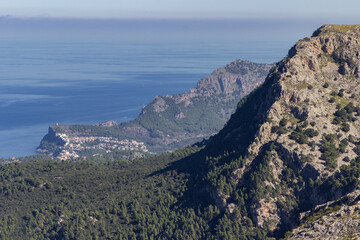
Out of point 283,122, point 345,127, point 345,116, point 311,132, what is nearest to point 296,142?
point 311,132

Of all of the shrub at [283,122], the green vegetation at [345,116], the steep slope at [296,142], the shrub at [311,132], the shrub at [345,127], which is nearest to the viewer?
the steep slope at [296,142]

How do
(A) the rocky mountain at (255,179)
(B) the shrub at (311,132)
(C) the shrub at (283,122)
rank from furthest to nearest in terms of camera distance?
(C) the shrub at (283,122)
(B) the shrub at (311,132)
(A) the rocky mountain at (255,179)

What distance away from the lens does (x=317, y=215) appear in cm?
7062

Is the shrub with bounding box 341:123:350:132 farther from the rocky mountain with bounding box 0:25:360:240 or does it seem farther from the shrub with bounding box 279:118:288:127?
the shrub with bounding box 279:118:288:127

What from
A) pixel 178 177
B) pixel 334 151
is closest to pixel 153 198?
pixel 178 177

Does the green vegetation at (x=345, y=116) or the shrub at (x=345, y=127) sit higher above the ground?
the green vegetation at (x=345, y=116)

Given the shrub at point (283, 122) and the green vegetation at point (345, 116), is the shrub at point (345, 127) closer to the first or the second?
the green vegetation at point (345, 116)

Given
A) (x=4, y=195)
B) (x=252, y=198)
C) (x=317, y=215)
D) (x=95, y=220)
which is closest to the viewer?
(x=317, y=215)

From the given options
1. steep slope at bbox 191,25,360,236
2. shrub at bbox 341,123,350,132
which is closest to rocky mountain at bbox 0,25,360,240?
steep slope at bbox 191,25,360,236

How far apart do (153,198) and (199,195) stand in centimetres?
1553

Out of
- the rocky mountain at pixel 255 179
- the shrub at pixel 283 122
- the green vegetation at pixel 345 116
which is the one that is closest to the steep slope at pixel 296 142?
the green vegetation at pixel 345 116

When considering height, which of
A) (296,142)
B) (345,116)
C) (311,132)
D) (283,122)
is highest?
(345,116)

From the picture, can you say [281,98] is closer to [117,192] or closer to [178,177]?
[178,177]

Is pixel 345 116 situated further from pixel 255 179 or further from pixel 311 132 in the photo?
pixel 255 179
